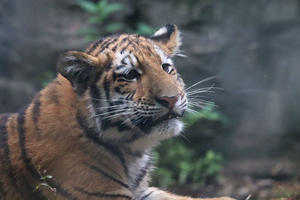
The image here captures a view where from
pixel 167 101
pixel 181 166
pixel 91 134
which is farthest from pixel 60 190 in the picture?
pixel 181 166

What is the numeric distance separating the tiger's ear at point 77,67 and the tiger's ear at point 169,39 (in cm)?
70

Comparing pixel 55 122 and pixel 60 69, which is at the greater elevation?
pixel 60 69

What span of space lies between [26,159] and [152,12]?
4.17 meters

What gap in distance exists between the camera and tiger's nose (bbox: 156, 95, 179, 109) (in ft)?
10.1

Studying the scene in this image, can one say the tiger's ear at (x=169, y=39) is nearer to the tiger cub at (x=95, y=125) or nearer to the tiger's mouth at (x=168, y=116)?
the tiger cub at (x=95, y=125)

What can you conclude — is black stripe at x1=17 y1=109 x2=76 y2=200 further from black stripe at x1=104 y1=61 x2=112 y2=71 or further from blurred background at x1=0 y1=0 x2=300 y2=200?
blurred background at x1=0 y1=0 x2=300 y2=200

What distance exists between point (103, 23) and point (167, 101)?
4096mm

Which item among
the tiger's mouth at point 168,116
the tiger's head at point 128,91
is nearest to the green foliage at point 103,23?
the tiger's head at point 128,91

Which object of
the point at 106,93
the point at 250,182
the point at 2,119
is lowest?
the point at 250,182

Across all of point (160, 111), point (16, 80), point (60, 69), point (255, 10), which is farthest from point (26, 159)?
point (255, 10)

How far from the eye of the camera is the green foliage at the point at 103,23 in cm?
646

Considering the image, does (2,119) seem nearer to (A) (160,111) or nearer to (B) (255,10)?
(A) (160,111)

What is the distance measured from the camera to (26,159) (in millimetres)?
3322

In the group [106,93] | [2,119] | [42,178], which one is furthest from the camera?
[2,119]
